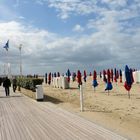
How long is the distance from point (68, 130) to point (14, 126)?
2.52 metres

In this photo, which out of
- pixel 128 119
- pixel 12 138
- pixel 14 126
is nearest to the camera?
pixel 12 138

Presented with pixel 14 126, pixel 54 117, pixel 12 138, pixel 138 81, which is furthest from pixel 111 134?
pixel 138 81

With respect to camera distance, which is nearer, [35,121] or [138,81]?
[35,121]

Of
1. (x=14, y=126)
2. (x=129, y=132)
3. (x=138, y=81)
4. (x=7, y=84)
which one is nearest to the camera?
(x=129, y=132)

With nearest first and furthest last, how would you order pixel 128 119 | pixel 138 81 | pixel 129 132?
pixel 129 132 < pixel 128 119 < pixel 138 81

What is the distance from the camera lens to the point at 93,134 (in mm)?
11047

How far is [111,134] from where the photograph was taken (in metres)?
11.0

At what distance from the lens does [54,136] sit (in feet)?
36.2

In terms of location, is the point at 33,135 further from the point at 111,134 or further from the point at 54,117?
the point at 54,117

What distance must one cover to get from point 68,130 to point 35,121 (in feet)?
10.3

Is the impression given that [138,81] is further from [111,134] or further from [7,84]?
[111,134]

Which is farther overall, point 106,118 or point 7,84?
point 7,84

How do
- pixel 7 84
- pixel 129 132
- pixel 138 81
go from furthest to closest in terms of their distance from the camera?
pixel 138 81 < pixel 7 84 < pixel 129 132

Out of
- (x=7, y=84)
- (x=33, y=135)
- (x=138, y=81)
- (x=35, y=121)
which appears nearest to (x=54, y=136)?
(x=33, y=135)
